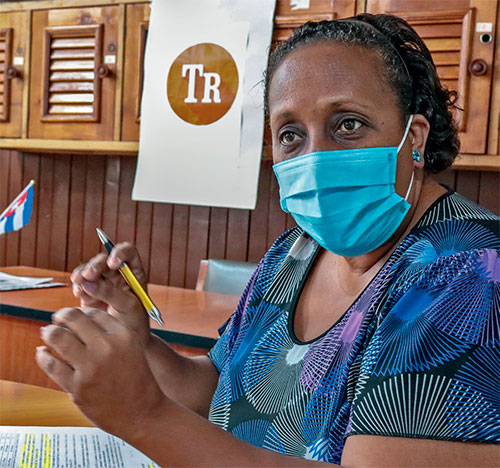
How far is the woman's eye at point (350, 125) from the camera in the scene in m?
0.95

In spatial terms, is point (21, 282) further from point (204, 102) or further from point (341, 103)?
point (341, 103)

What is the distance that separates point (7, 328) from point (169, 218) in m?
1.22

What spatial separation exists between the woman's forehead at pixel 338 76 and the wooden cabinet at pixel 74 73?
1.97m

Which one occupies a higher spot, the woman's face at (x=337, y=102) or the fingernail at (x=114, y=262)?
the woman's face at (x=337, y=102)

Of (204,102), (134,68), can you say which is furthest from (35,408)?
(134,68)

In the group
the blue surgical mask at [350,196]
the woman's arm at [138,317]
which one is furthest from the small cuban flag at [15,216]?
the blue surgical mask at [350,196]

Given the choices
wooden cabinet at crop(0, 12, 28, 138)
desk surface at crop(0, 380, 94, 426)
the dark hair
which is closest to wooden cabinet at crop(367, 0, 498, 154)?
the dark hair

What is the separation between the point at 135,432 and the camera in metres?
0.62

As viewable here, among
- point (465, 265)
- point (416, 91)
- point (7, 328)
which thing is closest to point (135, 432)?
point (465, 265)

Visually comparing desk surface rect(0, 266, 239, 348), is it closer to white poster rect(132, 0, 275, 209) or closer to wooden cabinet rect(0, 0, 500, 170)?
white poster rect(132, 0, 275, 209)

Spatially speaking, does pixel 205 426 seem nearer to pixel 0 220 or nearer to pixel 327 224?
pixel 327 224

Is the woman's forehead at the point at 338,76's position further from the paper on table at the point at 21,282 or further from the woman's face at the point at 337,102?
the paper on table at the point at 21,282

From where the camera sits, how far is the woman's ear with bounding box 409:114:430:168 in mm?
1009

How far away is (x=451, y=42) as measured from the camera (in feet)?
7.18
